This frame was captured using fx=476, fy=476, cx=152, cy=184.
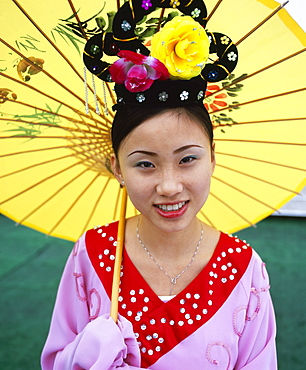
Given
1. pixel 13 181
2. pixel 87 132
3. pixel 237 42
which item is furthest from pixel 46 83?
pixel 237 42

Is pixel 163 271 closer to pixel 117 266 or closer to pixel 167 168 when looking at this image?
pixel 117 266

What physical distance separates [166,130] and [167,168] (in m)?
0.10

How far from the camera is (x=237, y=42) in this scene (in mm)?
1284

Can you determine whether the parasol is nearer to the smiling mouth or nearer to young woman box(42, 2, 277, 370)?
young woman box(42, 2, 277, 370)

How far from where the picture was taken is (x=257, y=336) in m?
1.45

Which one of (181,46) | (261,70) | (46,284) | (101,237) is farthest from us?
(46,284)

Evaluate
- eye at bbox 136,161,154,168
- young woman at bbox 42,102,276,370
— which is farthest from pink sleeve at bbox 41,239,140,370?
eye at bbox 136,161,154,168

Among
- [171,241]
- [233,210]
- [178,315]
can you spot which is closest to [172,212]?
[171,241]

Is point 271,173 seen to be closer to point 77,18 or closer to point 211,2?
point 211,2

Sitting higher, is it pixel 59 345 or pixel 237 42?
pixel 237 42

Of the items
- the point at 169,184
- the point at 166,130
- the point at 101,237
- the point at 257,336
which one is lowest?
the point at 257,336

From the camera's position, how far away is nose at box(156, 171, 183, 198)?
1.23 m

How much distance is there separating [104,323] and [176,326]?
245mm

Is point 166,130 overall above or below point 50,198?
above
